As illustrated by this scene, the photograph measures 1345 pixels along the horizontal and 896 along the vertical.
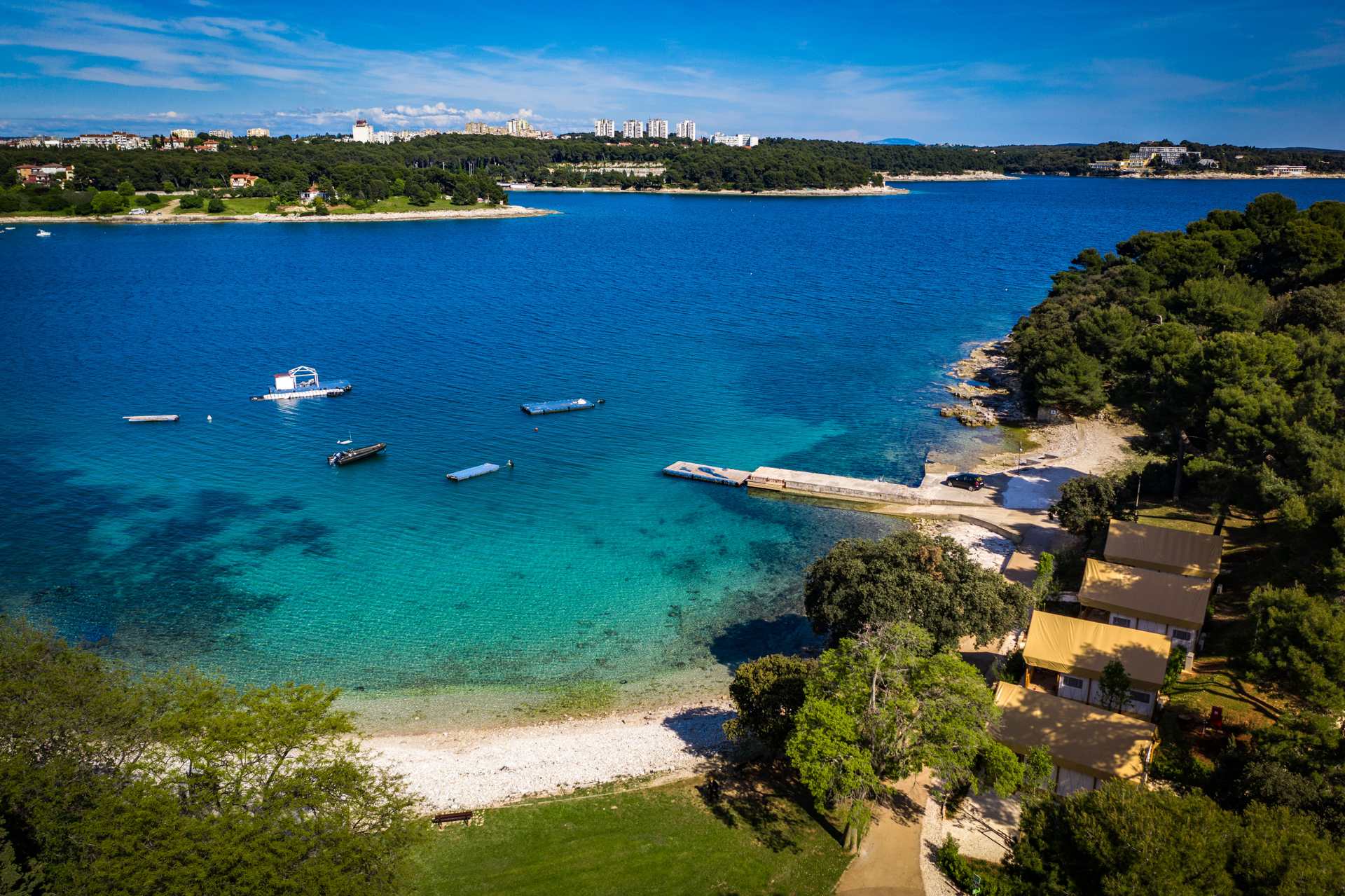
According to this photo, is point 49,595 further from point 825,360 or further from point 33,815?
point 825,360

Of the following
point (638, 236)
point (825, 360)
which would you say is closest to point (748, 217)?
point (638, 236)

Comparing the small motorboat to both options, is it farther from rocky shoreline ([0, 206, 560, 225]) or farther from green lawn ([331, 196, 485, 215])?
green lawn ([331, 196, 485, 215])

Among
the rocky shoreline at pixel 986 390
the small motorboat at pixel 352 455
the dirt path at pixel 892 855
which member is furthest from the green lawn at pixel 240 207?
the dirt path at pixel 892 855

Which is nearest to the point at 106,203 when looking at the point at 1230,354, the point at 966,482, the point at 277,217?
the point at 277,217

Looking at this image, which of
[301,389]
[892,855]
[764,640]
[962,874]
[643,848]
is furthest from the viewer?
[301,389]

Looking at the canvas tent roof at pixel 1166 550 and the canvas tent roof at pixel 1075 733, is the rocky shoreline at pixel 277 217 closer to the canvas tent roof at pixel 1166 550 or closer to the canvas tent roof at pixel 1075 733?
the canvas tent roof at pixel 1166 550

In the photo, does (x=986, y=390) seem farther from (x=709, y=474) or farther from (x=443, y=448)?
(x=443, y=448)

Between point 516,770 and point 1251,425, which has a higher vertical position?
point 1251,425
